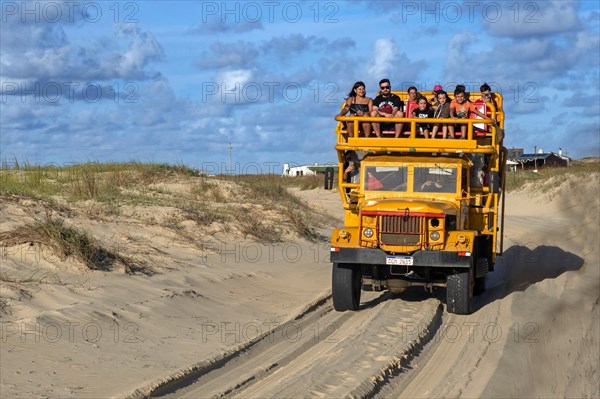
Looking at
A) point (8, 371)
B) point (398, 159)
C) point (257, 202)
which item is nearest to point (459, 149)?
point (398, 159)

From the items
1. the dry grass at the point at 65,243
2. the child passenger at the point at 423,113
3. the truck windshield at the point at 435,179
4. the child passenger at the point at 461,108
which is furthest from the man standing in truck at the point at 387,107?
the dry grass at the point at 65,243

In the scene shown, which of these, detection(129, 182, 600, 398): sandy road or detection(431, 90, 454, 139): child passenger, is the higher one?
detection(431, 90, 454, 139): child passenger

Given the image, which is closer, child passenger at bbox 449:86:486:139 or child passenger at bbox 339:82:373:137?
child passenger at bbox 449:86:486:139

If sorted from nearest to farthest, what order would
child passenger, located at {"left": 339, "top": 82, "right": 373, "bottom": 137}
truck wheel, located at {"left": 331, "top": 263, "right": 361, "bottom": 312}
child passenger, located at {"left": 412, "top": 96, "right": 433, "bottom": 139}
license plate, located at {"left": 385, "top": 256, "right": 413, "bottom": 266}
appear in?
license plate, located at {"left": 385, "top": 256, "right": 413, "bottom": 266} < truck wheel, located at {"left": 331, "top": 263, "right": 361, "bottom": 312} < child passenger, located at {"left": 412, "top": 96, "right": 433, "bottom": 139} < child passenger, located at {"left": 339, "top": 82, "right": 373, "bottom": 137}

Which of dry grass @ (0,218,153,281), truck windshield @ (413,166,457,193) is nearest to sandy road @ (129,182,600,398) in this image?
truck windshield @ (413,166,457,193)

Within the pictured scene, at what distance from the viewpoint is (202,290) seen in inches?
553

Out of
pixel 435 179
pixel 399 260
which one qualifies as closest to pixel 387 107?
pixel 435 179

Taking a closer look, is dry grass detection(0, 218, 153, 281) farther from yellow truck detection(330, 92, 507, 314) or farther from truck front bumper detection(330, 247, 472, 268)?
yellow truck detection(330, 92, 507, 314)

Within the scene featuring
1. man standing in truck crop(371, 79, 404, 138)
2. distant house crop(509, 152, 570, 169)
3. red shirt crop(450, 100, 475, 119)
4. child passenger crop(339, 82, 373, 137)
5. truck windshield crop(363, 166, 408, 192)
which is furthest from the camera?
distant house crop(509, 152, 570, 169)

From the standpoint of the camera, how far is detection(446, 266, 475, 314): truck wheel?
13117mm

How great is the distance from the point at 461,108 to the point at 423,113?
78cm

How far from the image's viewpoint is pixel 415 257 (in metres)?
13.0

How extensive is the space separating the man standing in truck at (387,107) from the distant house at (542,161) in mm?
53580

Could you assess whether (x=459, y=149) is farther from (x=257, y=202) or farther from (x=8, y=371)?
(x=257, y=202)
